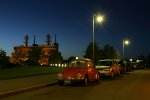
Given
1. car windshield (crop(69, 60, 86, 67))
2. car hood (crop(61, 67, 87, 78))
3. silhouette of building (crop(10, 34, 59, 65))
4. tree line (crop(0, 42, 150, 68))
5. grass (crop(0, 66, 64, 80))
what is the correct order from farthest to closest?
silhouette of building (crop(10, 34, 59, 65)) → tree line (crop(0, 42, 150, 68)) → grass (crop(0, 66, 64, 80)) → car windshield (crop(69, 60, 86, 67)) → car hood (crop(61, 67, 87, 78))

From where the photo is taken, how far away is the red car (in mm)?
22438

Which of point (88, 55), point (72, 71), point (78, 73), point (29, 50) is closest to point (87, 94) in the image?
point (78, 73)

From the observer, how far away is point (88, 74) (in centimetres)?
2367

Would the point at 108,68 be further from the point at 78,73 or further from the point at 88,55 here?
the point at 88,55

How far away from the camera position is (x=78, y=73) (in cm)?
2262

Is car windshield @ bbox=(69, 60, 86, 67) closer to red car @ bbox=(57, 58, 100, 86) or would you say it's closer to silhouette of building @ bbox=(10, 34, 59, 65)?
red car @ bbox=(57, 58, 100, 86)

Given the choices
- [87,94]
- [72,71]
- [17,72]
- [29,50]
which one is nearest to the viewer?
[87,94]

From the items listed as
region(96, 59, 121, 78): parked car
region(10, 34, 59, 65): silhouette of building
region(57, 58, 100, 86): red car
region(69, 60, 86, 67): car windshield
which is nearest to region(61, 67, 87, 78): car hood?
region(57, 58, 100, 86): red car

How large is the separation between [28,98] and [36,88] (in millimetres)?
4463

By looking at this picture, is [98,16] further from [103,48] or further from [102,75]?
[103,48]

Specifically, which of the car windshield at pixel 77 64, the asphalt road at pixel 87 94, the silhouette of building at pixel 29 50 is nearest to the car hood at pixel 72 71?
the car windshield at pixel 77 64

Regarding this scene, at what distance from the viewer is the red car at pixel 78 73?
22438mm

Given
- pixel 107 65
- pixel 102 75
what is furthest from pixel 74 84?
pixel 107 65

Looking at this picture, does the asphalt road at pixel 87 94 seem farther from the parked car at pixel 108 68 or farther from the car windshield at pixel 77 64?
the parked car at pixel 108 68
